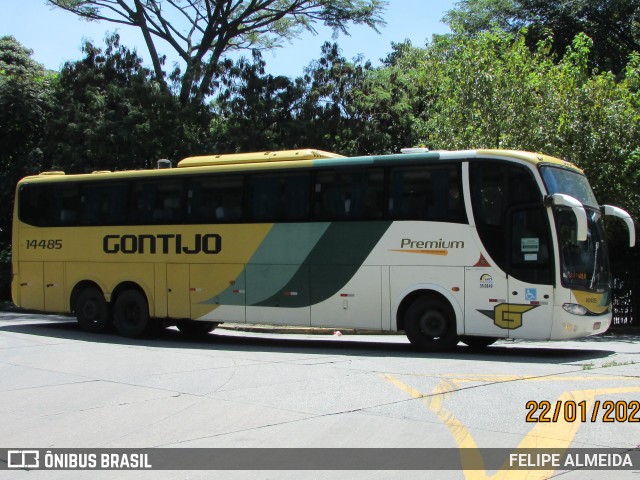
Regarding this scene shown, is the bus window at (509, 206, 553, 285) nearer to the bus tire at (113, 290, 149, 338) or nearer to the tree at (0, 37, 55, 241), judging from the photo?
the bus tire at (113, 290, 149, 338)

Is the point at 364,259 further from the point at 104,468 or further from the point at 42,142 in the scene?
the point at 42,142

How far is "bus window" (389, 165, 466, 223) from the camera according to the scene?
44.6ft

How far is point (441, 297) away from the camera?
45.6 ft

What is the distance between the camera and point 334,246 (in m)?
14.7

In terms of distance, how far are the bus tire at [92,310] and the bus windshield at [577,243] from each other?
10.3m

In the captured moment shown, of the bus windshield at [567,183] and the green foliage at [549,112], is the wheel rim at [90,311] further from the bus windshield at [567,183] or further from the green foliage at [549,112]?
the bus windshield at [567,183]

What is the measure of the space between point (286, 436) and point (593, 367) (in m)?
6.29

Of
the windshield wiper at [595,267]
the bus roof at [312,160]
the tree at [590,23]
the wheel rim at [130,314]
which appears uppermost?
the tree at [590,23]

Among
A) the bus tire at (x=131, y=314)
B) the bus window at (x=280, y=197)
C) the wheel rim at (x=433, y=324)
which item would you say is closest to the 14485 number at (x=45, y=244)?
the bus tire at (x=131, y=314)

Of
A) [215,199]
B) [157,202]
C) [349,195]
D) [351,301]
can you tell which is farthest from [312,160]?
[157,202]

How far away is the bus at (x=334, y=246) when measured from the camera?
42.9ft

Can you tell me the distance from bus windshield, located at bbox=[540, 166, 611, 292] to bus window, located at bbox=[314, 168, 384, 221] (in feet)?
9.92

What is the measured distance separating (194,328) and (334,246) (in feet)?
18.3

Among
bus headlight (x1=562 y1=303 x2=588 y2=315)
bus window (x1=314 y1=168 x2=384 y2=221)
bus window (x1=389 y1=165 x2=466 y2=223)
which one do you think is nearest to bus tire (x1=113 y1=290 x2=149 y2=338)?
bus window (x1=314 y1=168 x2=384 y2=221)
